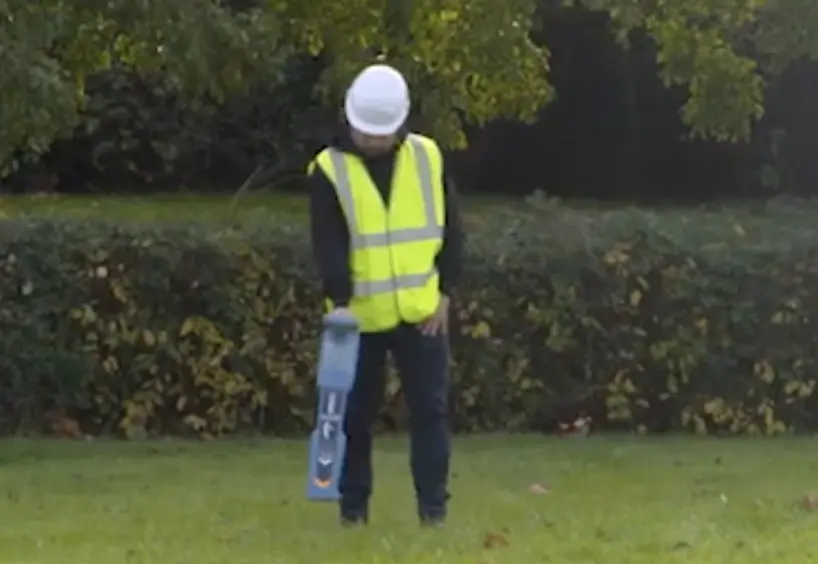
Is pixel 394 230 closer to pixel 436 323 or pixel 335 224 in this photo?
pixel 335 224

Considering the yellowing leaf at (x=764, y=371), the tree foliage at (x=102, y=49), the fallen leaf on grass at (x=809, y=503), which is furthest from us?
the yellowing leaf at (x=764, y=371)

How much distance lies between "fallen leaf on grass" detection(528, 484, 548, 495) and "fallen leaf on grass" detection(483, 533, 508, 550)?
1833 mm

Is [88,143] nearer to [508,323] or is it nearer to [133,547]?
[508,323]

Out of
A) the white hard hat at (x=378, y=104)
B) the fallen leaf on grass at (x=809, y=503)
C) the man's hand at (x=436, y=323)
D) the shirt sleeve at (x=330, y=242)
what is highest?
the white hard hat at (x=378, y=104)

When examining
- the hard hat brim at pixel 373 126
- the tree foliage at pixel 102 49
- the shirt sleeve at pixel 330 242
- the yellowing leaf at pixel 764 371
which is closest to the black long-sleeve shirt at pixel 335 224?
the shirt sleeve at pixel 330 242

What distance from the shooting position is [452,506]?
27.7 ft

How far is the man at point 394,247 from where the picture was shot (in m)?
7.21

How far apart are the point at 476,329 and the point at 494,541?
4.74m

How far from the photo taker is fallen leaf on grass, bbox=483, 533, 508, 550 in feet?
23.0

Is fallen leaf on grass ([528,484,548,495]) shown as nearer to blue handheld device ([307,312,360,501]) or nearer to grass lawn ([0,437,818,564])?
grass lawn ([0,437,818,564])

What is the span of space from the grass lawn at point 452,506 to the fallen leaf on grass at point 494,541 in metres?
0.01

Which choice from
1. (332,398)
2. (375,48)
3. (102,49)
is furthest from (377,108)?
(375,48)

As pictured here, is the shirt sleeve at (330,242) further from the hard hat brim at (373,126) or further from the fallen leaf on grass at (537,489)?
the fallen leaf on grass at (537,489)

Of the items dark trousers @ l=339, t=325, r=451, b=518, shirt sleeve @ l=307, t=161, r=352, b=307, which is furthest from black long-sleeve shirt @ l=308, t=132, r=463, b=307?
dark trousers @ l=339, t=325, r=451, b=518
